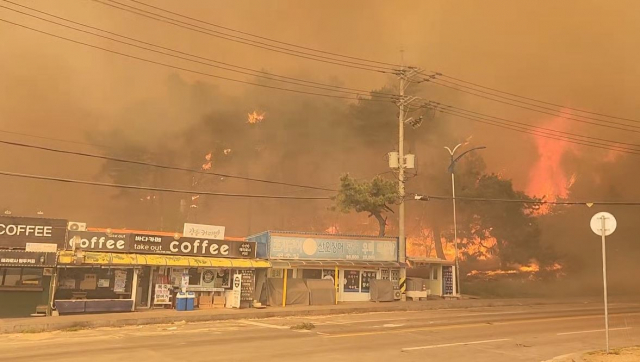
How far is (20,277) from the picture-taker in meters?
21.9

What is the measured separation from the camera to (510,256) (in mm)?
62344

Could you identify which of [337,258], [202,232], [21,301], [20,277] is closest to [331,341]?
[21,301]

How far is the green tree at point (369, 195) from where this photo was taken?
4166 centimetres

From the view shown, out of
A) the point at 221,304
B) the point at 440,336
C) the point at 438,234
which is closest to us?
the point at 440,336

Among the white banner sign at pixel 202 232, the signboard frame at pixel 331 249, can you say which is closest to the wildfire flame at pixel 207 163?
the signboard frame at pixel 331 249

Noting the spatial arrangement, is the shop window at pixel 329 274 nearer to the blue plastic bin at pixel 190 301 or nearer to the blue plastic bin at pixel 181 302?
the blue plastic bin at pixel 190 301

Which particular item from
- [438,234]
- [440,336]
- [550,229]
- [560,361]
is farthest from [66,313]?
[550,229]

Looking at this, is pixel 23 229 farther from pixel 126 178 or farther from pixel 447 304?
pixel 126 178

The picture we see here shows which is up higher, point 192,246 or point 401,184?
point 401,184

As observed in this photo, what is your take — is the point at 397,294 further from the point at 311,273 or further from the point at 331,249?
the point at 311,273

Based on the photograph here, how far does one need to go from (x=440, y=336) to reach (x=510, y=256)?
5095 cm

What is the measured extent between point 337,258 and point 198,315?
11.7 metres

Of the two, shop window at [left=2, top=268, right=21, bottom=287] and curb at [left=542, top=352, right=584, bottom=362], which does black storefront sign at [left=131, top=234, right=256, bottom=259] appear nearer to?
shop window at [left=2, top=268, right=21, bottom=287]

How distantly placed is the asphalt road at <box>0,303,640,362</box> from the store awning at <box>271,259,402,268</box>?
7.62m
